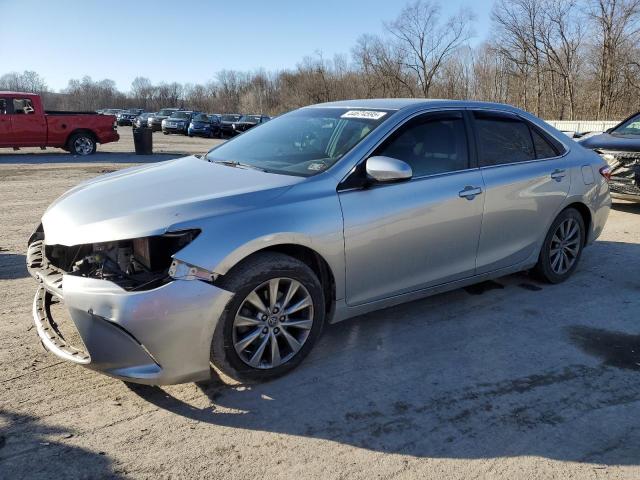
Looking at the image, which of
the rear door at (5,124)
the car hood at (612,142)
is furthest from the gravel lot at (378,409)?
the rear door at (5,124)

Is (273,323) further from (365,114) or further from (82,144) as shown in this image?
(82,144)

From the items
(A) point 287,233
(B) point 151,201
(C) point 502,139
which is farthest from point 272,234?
(C) point 502,139

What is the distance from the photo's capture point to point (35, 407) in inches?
116

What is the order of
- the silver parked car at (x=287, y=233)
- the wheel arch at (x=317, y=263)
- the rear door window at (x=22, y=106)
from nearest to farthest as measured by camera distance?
the silver parked car at (x=287, y=233) → the wheel arch at (x=317, y=263) → the rear door window at (x=22, y=106)

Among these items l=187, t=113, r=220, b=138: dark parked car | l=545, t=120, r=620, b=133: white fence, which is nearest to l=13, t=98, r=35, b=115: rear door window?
l=187, t=113, r=220, b=138: dark parked car

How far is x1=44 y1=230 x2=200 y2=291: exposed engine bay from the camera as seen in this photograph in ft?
9.30

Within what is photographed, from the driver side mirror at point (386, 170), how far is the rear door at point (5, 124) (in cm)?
1619

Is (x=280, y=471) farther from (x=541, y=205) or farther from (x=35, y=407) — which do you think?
(x=541, y=205)

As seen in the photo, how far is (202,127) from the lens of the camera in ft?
111

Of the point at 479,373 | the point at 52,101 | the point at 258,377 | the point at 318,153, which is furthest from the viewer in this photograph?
the point at 52,101

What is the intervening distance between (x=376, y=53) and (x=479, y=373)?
53.2 metres

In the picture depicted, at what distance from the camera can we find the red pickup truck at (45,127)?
16109 millimetres

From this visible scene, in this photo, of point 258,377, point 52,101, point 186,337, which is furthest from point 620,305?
point 52,101

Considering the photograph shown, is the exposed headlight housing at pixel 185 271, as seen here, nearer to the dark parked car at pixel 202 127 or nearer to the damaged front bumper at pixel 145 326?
the damaged front bumper at pixel 145 326
